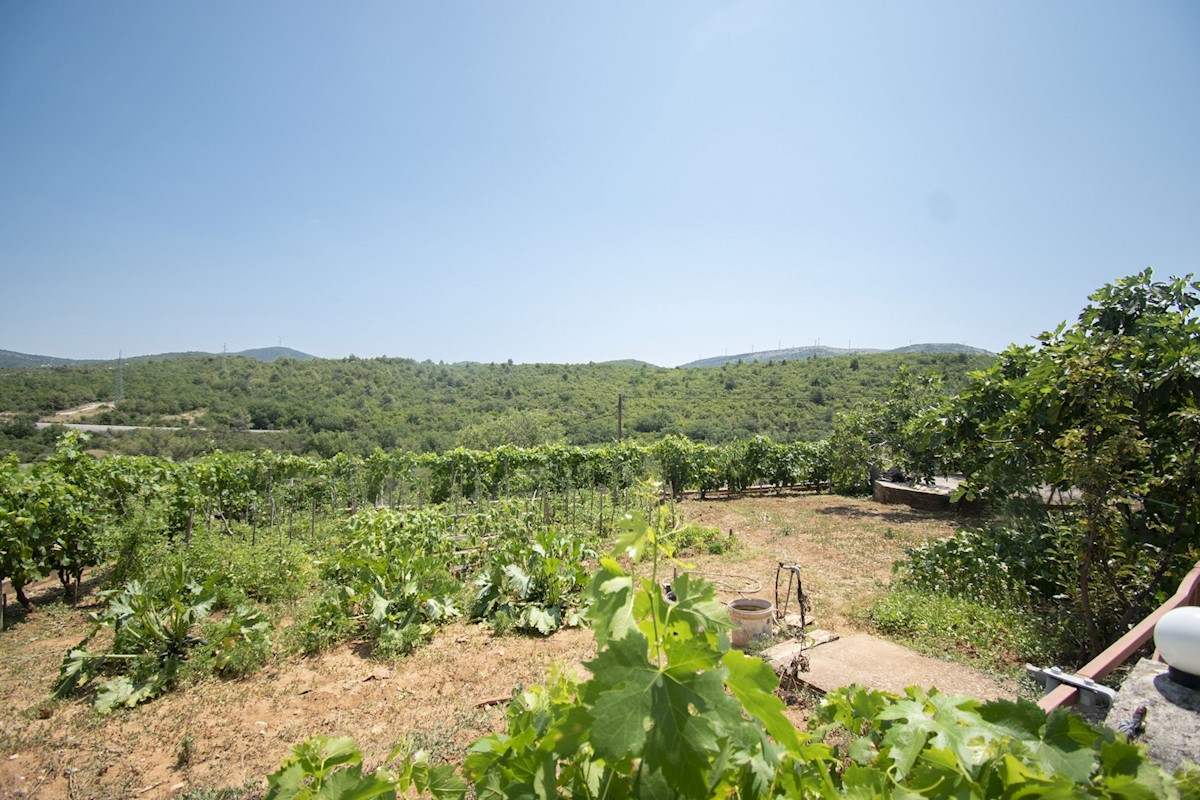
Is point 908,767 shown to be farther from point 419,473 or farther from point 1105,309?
point 419,473

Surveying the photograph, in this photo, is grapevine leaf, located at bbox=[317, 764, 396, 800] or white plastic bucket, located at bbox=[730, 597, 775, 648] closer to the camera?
grapevine leaf, located at bbox=[317, 764, 396, 800]

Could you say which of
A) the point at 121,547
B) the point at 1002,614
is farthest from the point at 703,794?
the point at 121,547

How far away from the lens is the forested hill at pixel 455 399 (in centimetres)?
3566

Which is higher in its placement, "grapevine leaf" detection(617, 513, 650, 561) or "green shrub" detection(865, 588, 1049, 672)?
"grapevine leaf" detection(617, 513, 650, 561)

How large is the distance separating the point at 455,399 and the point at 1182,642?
5234 cm

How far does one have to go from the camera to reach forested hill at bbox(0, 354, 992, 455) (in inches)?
1404

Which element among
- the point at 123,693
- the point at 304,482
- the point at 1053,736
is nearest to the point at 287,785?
the point at 1053,736

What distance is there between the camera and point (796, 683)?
4.27 m

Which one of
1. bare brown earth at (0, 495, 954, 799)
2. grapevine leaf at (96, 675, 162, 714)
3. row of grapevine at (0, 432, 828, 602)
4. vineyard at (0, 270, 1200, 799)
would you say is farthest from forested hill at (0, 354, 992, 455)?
grapevine leaf at (96, 675, 162, 714)

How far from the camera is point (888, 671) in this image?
4465mm

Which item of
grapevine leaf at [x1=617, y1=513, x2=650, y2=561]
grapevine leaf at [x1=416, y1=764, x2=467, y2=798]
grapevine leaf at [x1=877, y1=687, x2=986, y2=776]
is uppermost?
grapevine leaf at [x1=617, y1=513, x2=650, y2=561]

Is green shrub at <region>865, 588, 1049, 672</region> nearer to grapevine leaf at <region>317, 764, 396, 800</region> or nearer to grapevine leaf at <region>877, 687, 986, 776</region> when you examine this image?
grapevine leaf at <region>877, 687, 986, 776</region>

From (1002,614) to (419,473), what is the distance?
40.4ft

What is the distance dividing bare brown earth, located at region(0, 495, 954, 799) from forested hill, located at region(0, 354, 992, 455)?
26601mm
